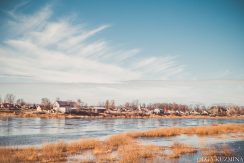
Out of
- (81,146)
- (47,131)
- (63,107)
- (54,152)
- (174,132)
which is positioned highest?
(63,107)

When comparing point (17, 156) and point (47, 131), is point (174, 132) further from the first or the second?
point (17, 156)

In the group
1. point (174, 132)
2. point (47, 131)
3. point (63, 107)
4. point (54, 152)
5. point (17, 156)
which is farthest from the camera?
point (63, 107)

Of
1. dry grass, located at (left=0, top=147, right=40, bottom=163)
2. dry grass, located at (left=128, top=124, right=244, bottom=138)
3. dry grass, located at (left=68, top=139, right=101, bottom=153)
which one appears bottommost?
dry grass, located at (left=128, top=124, right=244, bottom=138)

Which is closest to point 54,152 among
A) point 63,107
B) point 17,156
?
point 17,156

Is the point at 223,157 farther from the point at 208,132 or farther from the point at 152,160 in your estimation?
→ the point at 208,132

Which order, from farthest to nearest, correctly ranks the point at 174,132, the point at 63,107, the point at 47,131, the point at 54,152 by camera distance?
the point at 63,107, the point at 47,131, the point at 174,132, the point at 54,152

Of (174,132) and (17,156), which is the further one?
(174,132)

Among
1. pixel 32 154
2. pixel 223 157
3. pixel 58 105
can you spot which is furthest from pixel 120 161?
pixel 58 105

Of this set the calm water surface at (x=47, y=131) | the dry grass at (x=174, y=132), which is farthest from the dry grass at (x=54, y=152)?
the dry grass at (x=174, y=132)

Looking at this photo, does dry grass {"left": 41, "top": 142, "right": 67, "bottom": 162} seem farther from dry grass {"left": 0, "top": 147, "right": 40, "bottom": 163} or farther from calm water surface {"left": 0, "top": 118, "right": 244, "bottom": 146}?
calm water surface {"left": 0, "top": 118, "right": 244, "bottom": 146}

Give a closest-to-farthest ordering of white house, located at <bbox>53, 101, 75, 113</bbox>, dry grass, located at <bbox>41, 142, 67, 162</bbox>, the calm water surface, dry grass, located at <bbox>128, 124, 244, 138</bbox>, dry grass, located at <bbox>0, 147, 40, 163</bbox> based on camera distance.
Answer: dry grass, located at <bbox>0, 147, 40, 163</bbox> < dry grass, located at <bbox>41, 142, 67, 162</bbox> < the calm water surface < dry grass, located at <bbox>128, 124, 244, 138</bbox> < white house, located at <bbox>53, 101, 75, 113</bbox>

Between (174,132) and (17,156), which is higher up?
(17,156)

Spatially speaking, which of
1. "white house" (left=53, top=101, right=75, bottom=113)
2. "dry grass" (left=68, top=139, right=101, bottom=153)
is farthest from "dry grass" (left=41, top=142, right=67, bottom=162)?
"white house" (left=53, top=101, right=75, bottom=113)

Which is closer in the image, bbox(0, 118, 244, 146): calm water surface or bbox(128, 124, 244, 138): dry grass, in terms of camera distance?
bbox(0, 118, 244, 146): calm water surface
